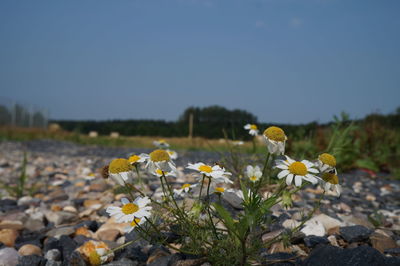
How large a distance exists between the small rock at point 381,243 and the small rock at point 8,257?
7.09ft

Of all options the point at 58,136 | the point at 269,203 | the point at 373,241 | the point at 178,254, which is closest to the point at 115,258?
the point at 178,254

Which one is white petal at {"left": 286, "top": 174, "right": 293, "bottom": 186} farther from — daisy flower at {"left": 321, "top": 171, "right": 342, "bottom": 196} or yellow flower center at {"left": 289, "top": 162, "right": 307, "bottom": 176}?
daisy flower at {"left": 321, "top": 171, "right": 342, "bottom": 196}

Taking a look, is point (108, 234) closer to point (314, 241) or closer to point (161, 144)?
point (161, 144)

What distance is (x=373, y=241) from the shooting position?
1938 mm

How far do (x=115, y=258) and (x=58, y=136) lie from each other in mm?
16246

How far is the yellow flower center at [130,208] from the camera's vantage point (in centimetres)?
135

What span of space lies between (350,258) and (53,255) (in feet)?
5.43

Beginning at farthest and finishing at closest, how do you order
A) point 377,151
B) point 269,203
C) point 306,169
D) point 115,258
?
point 377,151 → point 115,258 → point 306,169 → point 269,203

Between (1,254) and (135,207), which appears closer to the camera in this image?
(135,207)

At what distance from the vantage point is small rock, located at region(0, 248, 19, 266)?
1.92 metres

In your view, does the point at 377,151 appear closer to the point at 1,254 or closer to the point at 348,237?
the point at 348,237

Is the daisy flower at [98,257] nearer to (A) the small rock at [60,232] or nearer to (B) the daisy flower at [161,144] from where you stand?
(A) the small rock at [60,232]

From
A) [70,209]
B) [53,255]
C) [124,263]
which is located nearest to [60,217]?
[70,209]

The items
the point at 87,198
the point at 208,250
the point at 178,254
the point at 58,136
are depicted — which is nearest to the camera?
the point at 208,250
